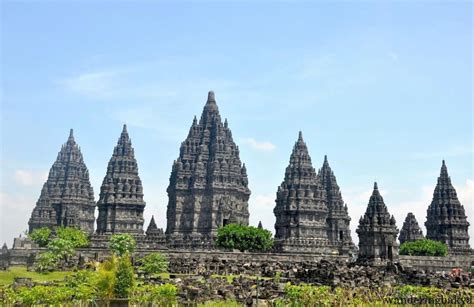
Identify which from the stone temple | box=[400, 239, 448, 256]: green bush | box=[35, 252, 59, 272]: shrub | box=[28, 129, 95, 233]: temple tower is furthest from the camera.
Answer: box=[28, 129, 95, 233]: temple tower

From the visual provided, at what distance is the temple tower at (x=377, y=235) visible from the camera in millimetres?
76812

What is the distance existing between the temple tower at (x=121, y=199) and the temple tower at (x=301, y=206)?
24464 mm

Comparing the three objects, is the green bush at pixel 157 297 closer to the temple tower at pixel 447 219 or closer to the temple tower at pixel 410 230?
the temple tower at pixel 447 219

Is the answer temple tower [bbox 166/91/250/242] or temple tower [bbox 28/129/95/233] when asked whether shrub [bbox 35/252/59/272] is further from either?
temple tower [bbox 28/129/95/233]

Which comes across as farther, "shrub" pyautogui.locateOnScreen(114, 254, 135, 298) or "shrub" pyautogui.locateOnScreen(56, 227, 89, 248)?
"shrub" pyautogui.locateOnScreen(56, 227, 89, 248)

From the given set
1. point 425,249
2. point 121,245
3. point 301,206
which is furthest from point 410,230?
point 121,245

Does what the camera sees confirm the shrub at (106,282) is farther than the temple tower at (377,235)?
No

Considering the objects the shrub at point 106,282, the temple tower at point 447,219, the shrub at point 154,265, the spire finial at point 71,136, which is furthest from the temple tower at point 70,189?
the shrub at point 106,282

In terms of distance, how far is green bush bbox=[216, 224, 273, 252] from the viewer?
94.4 m

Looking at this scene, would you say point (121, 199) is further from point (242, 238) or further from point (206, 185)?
point (242, 238)

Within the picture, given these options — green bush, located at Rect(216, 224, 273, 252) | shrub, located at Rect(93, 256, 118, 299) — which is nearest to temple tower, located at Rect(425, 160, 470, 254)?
green bush, located at Rect(216, 224, 273, 252)

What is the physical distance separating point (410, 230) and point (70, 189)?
64.8 meters

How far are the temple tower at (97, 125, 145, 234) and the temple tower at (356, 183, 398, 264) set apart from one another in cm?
4493

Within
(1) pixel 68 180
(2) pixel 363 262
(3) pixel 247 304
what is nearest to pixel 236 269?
(2) pixel 363 262
